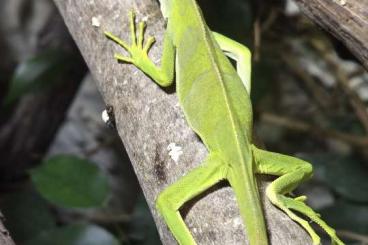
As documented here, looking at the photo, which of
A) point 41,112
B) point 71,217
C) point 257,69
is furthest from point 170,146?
A: point 71,217

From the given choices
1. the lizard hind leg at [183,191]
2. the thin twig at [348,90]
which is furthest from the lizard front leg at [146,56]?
the thin twig at [348,90]

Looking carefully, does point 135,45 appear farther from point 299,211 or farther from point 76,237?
point 76,237

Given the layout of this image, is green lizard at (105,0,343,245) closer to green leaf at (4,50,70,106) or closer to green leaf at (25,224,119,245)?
green leaf at (25,224,119,245)

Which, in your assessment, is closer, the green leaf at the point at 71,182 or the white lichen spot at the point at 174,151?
the white lichen spot at the point at 174,151

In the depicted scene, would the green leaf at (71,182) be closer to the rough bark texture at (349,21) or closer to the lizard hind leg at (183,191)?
the lizard hind leg at (183,191)

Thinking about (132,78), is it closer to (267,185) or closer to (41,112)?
(267,185)

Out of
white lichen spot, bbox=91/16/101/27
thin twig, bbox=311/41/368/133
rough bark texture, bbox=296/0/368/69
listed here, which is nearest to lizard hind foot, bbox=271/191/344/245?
rough bark texture, bbox=296/0/368/69
